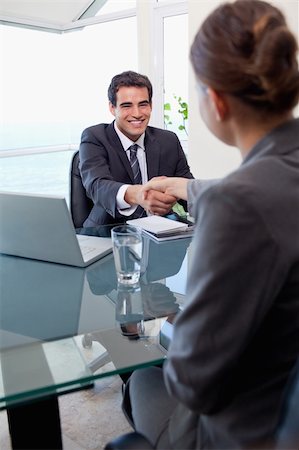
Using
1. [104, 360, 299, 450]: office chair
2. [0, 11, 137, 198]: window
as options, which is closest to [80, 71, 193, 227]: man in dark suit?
[104, 360, 299, 450]: office chair

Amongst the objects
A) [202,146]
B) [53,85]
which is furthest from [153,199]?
[53,85]

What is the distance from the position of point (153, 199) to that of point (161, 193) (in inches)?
2.0

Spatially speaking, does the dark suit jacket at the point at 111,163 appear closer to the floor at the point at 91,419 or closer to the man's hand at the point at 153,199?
the man's hand at the point at 153,199

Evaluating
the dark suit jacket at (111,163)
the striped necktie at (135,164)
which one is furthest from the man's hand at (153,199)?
the striped necktie at (135,164)

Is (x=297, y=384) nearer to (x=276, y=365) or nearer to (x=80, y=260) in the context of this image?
(x=276, y=365)

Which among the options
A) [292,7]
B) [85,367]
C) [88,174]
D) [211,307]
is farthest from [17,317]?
[292,7]

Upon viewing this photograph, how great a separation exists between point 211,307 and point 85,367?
60cm

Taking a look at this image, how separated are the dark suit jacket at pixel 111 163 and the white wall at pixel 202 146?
1.19 meters

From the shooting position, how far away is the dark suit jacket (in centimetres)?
211

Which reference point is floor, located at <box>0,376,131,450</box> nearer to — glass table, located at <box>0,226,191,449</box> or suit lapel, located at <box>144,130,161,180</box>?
glass table, located at <box>0,226,191,449</box>

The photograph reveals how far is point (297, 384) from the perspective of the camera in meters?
0.64

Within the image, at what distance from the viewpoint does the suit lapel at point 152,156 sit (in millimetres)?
2406

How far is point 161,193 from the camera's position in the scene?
5.94 feet

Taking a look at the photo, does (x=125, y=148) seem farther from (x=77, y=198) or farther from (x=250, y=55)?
(x=250, y=55)
